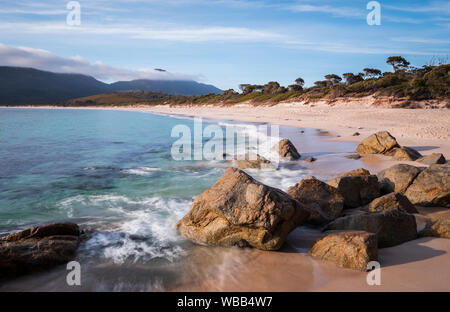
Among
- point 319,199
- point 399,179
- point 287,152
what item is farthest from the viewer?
point 287,152

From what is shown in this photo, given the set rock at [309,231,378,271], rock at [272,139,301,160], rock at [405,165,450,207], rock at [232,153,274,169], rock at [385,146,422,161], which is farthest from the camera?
rock at [272,139,301,160]

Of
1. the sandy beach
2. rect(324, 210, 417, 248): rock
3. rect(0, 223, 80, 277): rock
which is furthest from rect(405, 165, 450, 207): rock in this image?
rect(0, 223, 80, 277): rock

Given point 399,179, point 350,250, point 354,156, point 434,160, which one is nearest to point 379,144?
point 354,156

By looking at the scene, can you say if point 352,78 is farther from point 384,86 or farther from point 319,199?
point 319,199

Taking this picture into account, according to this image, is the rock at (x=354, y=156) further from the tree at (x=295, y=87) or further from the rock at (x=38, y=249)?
the tree at (x=295, y=87)

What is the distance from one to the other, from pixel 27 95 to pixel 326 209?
644 feet

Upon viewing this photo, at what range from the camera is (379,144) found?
435 inches

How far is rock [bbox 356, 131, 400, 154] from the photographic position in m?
10.9

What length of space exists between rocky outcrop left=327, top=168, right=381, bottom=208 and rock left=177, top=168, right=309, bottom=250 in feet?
A: 5.87

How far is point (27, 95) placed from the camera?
16162cm

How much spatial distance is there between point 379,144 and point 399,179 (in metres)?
5.17

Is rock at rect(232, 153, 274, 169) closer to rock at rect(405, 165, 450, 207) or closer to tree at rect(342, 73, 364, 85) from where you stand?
rock at rect(405, 165, 450, 207)

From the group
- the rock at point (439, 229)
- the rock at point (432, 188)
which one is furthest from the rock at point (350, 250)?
the rock at point (432, 188)
